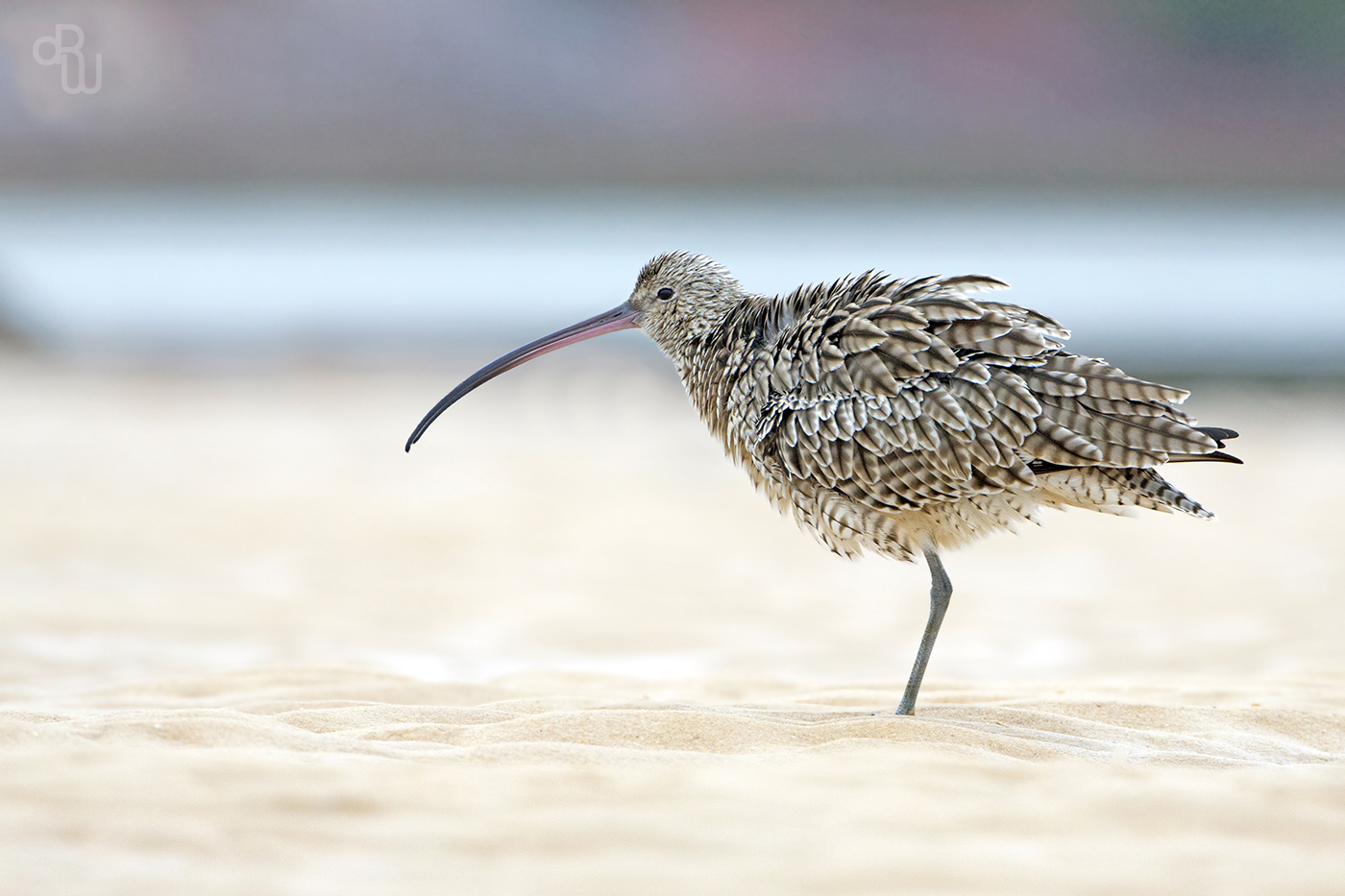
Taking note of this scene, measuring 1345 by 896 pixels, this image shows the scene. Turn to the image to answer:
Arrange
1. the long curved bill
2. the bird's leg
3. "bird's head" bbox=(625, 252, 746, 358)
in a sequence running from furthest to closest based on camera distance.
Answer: the long curved bill < "bird's head" bbox=(625, 252, 746, 358) < the bird's leg

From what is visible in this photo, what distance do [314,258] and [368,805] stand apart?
59.7ft

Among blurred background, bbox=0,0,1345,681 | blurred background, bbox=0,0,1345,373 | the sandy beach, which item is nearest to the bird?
the sandy beach

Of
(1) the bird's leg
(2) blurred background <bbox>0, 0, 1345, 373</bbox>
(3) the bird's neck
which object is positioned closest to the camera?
(1) the bird's leg

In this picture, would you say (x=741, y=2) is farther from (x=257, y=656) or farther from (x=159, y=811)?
(x=159, y=811)

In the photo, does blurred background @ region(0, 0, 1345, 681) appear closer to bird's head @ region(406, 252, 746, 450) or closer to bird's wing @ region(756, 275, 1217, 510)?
bird's head @ region(406, 252, 746, 450)

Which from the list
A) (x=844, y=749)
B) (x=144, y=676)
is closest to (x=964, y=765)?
(x=844, y=749)

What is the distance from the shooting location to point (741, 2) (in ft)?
81.1

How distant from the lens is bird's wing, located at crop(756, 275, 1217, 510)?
4125 millimetres

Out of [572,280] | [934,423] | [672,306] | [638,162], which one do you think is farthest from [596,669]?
[638,162]

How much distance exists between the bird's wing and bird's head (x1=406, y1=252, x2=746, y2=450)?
2.63ft

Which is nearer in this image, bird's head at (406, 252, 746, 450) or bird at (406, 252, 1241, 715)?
bird at (406, 252, 1241, 715)

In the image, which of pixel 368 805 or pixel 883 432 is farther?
pixel 883 432

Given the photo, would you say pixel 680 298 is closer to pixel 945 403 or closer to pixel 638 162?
pixel 945 403

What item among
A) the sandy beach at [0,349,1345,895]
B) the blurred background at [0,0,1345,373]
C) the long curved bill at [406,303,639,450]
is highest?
the blurred background at [0,0,1345,373]
